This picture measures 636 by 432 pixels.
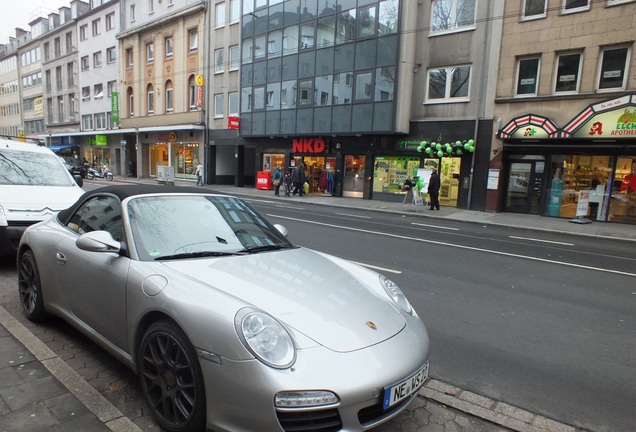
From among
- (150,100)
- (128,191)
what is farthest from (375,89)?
(150,100)

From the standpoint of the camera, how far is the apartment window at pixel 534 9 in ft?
52.5

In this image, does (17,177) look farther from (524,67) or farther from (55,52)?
(55,52)

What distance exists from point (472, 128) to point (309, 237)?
1167 centimetres

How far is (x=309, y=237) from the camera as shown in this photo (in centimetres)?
952

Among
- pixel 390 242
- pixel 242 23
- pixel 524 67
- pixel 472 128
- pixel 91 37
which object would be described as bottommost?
pixel 390 242

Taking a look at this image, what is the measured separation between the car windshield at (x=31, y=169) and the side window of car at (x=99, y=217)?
3460mm

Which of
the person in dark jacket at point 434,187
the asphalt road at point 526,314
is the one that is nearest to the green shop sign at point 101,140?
the person in dark jacket at point 434,187

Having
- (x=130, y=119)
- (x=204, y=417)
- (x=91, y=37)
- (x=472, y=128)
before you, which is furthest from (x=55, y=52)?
(x=204, y=417)

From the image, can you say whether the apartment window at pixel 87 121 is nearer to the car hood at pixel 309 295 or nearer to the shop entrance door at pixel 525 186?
the shop entrance door at pixel 525 186

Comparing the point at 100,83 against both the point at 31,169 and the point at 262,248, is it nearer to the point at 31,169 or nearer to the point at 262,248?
the point at 31,169

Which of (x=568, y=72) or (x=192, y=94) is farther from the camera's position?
(x=192, y=94)

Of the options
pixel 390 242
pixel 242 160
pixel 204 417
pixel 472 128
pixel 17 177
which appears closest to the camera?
pixel 204 417

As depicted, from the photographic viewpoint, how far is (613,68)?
14805 millimetres

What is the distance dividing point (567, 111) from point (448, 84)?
Result: 519 centimetres
